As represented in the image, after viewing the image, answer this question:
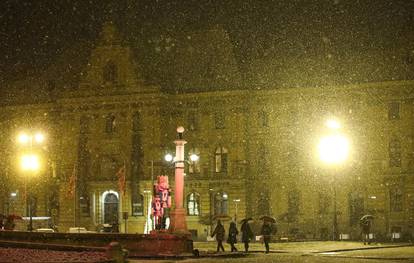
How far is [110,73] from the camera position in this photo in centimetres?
7575

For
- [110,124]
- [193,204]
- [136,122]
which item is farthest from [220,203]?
[110,124]

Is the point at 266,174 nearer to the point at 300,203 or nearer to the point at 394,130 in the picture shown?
the point at 300,203

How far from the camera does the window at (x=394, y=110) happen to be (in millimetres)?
69375

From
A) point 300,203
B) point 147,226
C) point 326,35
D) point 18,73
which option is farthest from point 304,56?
point 18,73

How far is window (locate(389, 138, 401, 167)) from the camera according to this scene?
69312 mm

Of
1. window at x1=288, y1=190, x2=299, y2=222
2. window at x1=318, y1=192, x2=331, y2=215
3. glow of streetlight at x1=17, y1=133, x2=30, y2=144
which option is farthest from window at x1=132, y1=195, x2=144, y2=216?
window at x1=318, y1=192, x2=331, y2=215

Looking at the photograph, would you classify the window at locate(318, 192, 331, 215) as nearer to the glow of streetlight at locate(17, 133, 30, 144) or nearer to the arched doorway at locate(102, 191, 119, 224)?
the arched doorway at locate(102, 191, 119, 224)

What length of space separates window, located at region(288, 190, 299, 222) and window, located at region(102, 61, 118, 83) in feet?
63.3

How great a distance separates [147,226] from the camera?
6706cm

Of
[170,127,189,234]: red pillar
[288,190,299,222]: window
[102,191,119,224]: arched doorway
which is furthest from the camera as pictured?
[102,191,119,224]: arched doorway

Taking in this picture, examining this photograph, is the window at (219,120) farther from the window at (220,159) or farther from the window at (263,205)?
the window at (263,205)

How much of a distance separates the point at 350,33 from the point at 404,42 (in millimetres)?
6406

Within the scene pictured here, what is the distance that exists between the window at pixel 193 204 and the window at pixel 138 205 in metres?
4.14

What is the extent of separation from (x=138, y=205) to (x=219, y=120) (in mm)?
10386
